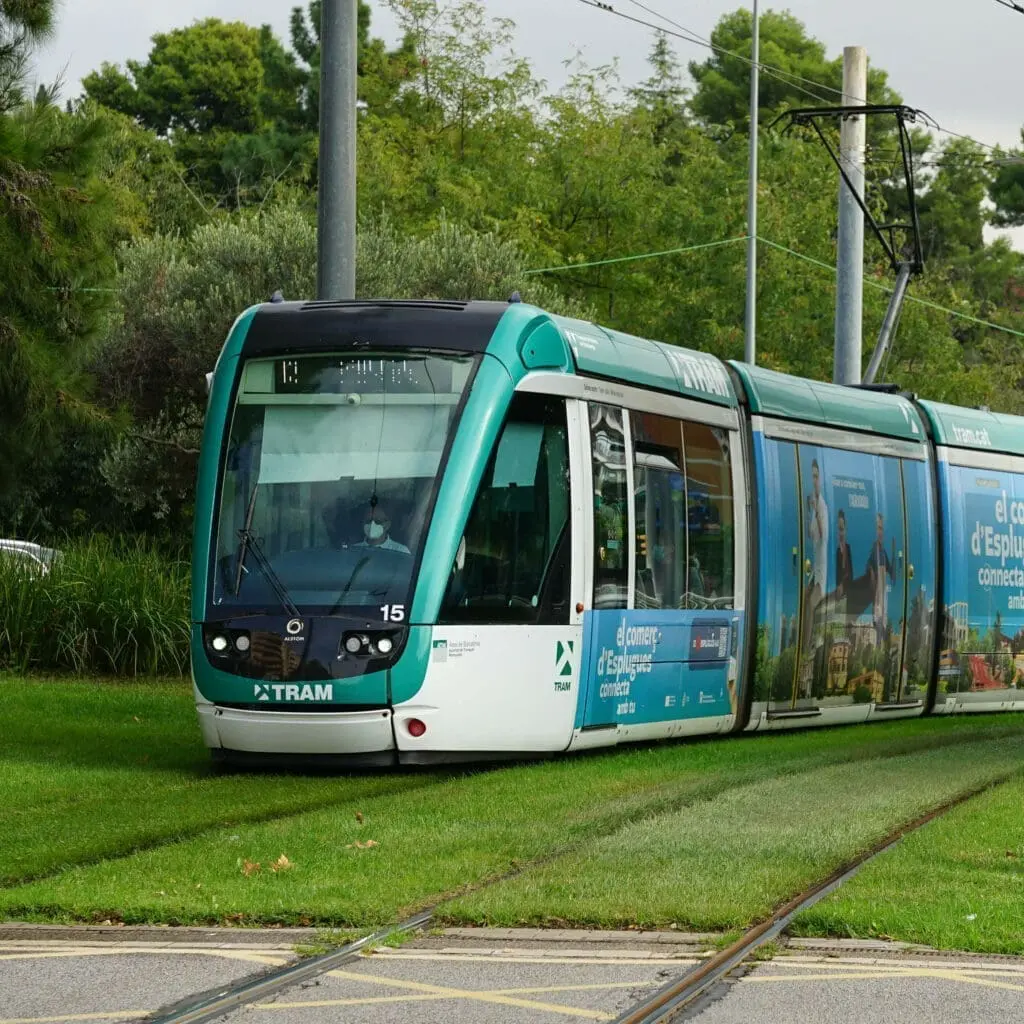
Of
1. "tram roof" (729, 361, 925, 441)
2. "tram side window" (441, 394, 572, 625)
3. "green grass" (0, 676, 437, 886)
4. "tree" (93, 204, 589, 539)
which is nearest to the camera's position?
"green grass" (0, 676, 437, 886)

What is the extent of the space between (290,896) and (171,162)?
4473 cm

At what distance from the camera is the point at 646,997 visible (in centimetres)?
638

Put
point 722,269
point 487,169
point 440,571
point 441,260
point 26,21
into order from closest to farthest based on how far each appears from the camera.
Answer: point 440,571, point 26,21, point 441,260, point 722,269, point 487,169

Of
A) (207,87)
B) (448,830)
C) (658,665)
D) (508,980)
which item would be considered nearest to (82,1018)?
(508,980)

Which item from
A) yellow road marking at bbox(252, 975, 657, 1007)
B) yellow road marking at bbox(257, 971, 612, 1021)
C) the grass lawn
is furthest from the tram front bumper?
yellow road marking at bbox(252, 975, 657, 1007)

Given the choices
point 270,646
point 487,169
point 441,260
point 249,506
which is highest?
point 487,169

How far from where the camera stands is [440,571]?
12.2 m

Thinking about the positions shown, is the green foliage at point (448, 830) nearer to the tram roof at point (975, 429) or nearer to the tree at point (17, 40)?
the tram roof at point (975, 429)

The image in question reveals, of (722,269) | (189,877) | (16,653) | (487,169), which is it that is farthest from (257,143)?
(189,877)

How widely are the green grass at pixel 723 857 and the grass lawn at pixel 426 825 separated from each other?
0.08ft

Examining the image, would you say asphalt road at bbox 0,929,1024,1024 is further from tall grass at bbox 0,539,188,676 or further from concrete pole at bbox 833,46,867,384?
concrete pole at bbox 833,46,867,384

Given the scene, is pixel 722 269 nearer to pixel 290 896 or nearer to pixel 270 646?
pixel 270 646

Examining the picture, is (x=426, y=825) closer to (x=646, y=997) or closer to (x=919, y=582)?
(x=646, y=997)

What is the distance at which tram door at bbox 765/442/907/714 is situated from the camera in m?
16.7
